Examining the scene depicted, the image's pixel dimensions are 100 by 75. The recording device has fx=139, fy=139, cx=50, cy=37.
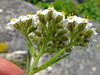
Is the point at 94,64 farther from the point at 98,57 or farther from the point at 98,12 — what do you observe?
the point at 98,12

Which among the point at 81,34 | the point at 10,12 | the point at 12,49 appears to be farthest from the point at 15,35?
the point at 81,34

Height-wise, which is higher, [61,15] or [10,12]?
[61,15]

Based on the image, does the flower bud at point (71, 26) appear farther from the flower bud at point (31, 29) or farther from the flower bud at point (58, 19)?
the flower bud at point (31, 29)

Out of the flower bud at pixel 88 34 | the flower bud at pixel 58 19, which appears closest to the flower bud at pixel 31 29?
the flower bud at pixel 58 19

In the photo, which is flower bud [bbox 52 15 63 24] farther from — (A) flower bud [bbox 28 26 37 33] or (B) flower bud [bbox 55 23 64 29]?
(A) flower bud [bbox 28 26 37 33]

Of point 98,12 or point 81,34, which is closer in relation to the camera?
point 81,34

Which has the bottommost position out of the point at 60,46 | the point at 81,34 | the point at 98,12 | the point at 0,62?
the point at 98,12

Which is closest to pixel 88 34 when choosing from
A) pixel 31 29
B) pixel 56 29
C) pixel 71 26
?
pixel 71 26
